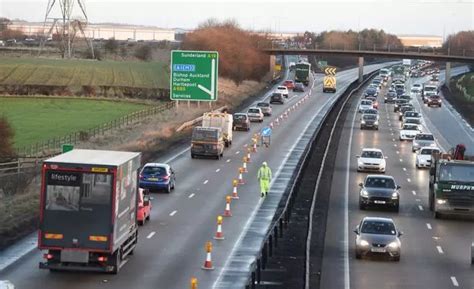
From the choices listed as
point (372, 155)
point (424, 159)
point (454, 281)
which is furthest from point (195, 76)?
point (454, 281)

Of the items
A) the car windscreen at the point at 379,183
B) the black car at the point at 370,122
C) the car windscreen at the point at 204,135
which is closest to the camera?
the car windscreen at the point at 379,183

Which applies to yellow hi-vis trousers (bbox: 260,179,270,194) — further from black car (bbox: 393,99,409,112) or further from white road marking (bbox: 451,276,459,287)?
black car (bbox: 393,99,409,112)

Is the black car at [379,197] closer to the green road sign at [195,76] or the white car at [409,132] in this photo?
the green road sign at [195,76]

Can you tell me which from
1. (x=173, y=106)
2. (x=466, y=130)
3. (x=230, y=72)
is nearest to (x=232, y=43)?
(x=230, y=72)

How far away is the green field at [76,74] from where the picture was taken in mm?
120312

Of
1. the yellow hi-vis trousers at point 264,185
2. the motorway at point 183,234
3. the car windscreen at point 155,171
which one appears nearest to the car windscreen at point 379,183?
the yellow hi-vis trousers at point 264,185

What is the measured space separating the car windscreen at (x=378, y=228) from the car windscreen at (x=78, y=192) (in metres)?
8.11

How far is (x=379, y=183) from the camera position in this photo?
38781 millimetres

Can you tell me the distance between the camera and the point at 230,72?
125750 mm

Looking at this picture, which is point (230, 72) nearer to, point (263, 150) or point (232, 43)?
point (232, 43)

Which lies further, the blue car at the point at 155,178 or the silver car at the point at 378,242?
the blue car at the point at 155,178

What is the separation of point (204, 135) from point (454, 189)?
21574 millimetres

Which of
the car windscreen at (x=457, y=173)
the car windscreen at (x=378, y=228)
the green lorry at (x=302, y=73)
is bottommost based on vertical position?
the car windscreen at (x=378, y=228)

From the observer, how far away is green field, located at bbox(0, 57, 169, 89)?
12031cm
